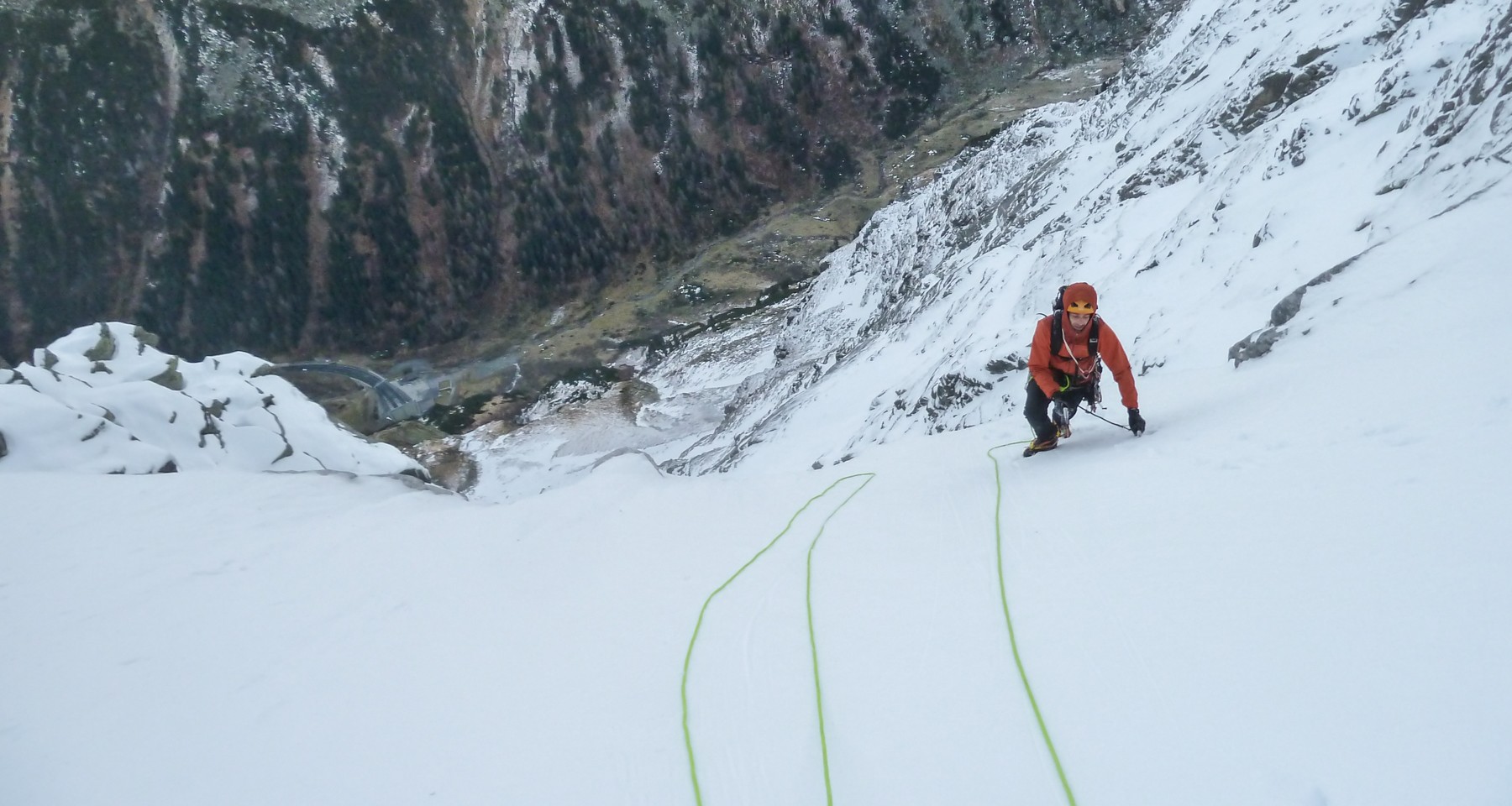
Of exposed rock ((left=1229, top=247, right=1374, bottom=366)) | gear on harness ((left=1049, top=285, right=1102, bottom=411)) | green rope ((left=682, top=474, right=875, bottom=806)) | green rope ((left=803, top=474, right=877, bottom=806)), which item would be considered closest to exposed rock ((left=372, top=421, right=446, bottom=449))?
green rope ((left=682, top=474, right=875, bottom=806))

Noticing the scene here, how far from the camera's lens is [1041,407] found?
8.36 meters

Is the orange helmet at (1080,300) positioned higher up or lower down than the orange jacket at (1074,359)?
higher up

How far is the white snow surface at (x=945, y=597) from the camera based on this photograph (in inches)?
148

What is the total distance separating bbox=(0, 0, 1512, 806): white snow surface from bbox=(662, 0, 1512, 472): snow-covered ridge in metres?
0.15

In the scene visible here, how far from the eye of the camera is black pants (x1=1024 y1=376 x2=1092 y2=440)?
812 centimetres

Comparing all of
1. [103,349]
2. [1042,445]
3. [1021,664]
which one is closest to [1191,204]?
[1042,445]

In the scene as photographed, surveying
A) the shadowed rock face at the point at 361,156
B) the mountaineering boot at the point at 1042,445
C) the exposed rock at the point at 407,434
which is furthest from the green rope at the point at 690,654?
the shadowed rock face at the point at 361,156

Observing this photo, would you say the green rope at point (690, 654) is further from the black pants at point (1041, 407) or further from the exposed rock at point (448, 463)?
the exposed rock at point (448, 463)

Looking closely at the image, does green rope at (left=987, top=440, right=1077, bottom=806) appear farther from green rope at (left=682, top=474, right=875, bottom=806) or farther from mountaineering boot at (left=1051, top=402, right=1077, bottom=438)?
mountaineering boot at (left=1051, top=402, right=1077, bottom=438)

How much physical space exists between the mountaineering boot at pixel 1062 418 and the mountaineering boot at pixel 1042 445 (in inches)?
4.9

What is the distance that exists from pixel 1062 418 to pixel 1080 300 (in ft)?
4.97

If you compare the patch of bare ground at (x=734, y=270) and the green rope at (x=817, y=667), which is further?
the patch of bare ground at (x=734, y=270)

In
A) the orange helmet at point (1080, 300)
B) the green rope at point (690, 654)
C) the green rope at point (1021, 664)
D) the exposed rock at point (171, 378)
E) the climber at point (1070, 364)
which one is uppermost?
the exposed rock at point (171, 378)

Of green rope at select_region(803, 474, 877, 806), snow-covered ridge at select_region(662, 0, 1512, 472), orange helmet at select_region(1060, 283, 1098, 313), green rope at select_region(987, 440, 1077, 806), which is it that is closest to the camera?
green rope at select_region(987, 440, 1077, 806)
